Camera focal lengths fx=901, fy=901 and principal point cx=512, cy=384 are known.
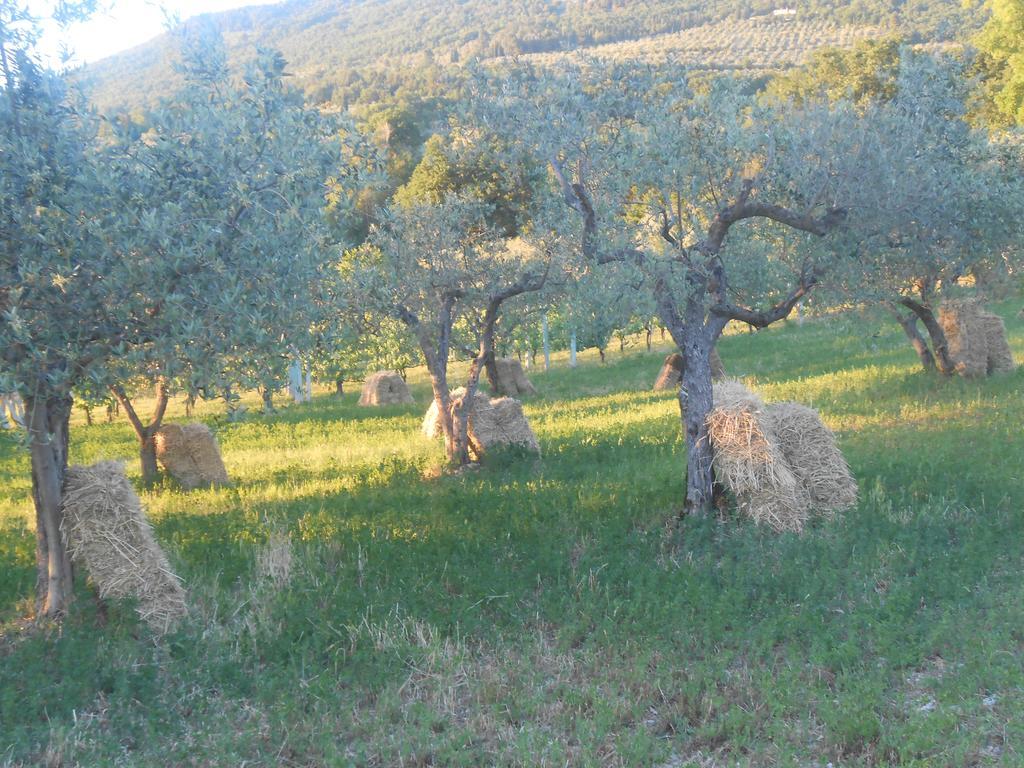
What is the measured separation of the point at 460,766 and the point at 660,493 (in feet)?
20.2

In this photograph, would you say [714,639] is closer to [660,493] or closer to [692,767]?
[692,767]

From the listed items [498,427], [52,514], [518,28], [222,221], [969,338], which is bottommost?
[498,427]

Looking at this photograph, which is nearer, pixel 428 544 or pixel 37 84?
pixel 37 84

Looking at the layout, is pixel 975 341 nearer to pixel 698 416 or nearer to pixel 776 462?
pixel 776 462

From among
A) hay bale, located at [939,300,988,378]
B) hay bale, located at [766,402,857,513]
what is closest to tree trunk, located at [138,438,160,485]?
hay bale, located at [766,402,857,513]

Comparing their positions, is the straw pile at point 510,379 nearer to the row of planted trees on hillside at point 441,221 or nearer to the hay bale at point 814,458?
the row of planted trees on hillside at point 441,221

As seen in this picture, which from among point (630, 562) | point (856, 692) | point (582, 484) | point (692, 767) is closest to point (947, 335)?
point (582, 484)

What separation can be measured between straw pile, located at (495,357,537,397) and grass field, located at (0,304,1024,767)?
54.1 feet

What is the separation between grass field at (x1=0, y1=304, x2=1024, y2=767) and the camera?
571 centimetres

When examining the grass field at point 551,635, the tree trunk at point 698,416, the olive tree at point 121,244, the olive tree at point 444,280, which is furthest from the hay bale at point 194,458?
the tree trunk at point 698,416

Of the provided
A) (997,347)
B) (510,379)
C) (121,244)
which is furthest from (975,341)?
(121,244)

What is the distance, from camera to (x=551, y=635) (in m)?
7.49

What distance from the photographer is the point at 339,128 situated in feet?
26.7

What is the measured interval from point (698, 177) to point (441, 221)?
→ 19.0 feet
